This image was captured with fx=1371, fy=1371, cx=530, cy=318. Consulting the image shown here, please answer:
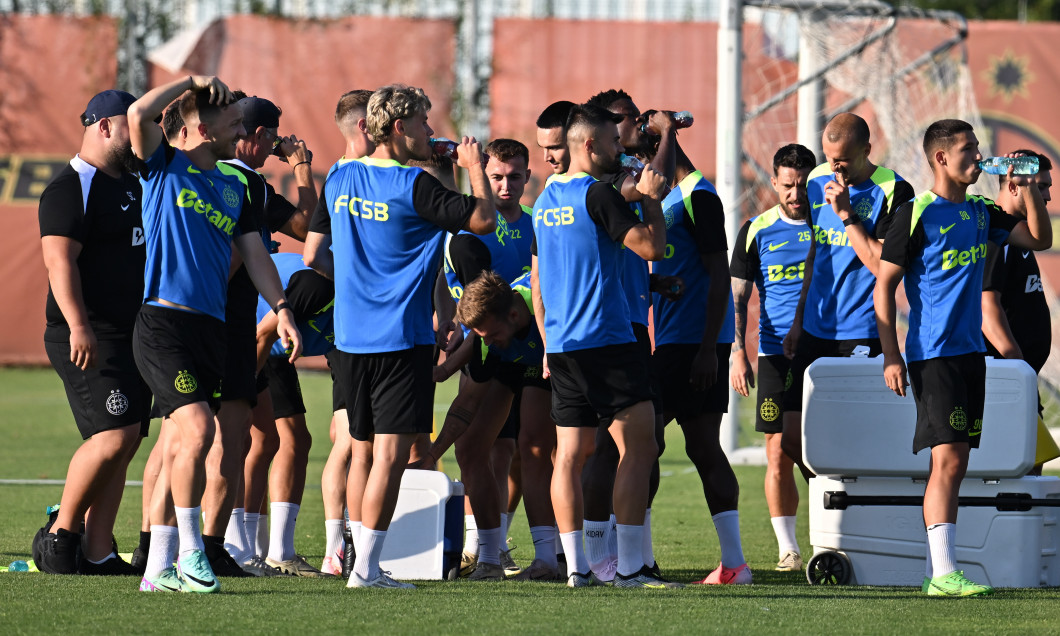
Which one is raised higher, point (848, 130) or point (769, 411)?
point (848, 130)

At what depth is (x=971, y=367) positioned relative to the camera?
5727 millimetres

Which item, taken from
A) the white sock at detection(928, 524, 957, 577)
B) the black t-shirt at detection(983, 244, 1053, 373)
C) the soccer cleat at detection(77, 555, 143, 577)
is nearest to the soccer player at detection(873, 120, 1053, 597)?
the white sock at detection(928, 524, 957, 577)

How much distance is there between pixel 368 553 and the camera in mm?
5340

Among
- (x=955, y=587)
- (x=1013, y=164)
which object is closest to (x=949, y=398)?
(x=955, y=587)

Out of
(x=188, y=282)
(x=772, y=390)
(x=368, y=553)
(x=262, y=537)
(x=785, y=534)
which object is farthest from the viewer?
(x=772, y=390)

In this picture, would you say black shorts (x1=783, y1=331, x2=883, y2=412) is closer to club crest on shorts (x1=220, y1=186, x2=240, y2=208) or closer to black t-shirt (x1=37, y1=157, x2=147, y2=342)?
club crest on shorts (x1=220, y1=186, x2=240, y2=208)

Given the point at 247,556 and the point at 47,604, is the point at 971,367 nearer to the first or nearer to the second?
the point at 247,556

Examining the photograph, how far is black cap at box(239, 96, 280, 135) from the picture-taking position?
6523 millimetres

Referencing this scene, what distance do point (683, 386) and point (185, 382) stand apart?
2365 millimetres

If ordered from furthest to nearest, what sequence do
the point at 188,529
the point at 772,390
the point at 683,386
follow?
1. the point at 772,390
2. the point at 683,386
3. the point at 188,529

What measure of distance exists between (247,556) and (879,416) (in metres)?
2.98

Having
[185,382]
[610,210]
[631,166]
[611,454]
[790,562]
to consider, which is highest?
[631,166]

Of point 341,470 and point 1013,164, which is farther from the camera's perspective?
point 341,470

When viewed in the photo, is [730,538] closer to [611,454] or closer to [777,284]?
[611,454]
